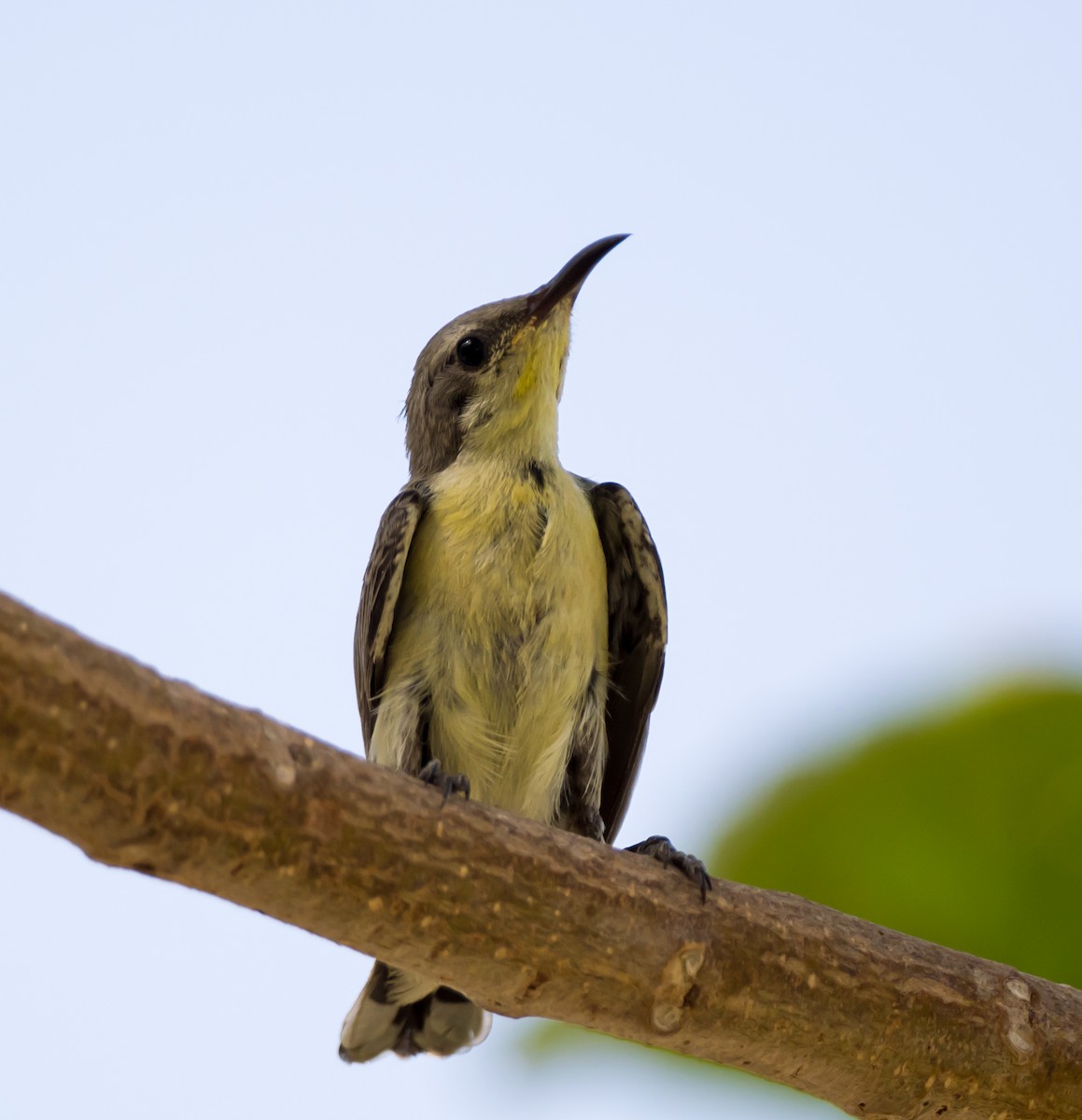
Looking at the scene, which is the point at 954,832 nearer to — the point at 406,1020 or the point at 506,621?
the point at 506,621

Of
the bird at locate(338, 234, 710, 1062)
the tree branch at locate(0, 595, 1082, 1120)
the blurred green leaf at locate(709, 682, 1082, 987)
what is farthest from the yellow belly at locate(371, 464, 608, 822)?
the tree branch at locate(0, 595, 1082, 1120)

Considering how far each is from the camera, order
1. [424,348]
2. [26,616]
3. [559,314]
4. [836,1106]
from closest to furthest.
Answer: [26,616], [836,1106], [559,314], [424,348]

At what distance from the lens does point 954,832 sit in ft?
19.7

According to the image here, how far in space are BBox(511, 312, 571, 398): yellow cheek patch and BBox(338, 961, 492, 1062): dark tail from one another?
8.29 ft

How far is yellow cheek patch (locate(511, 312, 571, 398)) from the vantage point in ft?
20.8

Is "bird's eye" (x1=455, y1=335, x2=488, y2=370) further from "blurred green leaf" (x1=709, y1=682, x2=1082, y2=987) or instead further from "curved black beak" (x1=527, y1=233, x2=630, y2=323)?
"blurred green leaf" (x1=709, y1=682, x2=1082, y2=987)

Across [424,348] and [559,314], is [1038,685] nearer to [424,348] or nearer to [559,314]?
[559,314]

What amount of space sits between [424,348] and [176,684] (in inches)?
146

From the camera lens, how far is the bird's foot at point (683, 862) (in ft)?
14.3

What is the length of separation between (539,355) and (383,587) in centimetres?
133

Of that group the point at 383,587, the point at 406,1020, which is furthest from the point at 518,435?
the point at 406,1020

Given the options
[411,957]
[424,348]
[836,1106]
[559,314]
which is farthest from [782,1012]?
[424,348]

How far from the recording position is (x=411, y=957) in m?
4.04

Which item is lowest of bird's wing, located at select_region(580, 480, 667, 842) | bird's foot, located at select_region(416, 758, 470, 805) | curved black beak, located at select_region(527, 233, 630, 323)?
bird's foot, located at select_region(416, 758, 470, 805)
